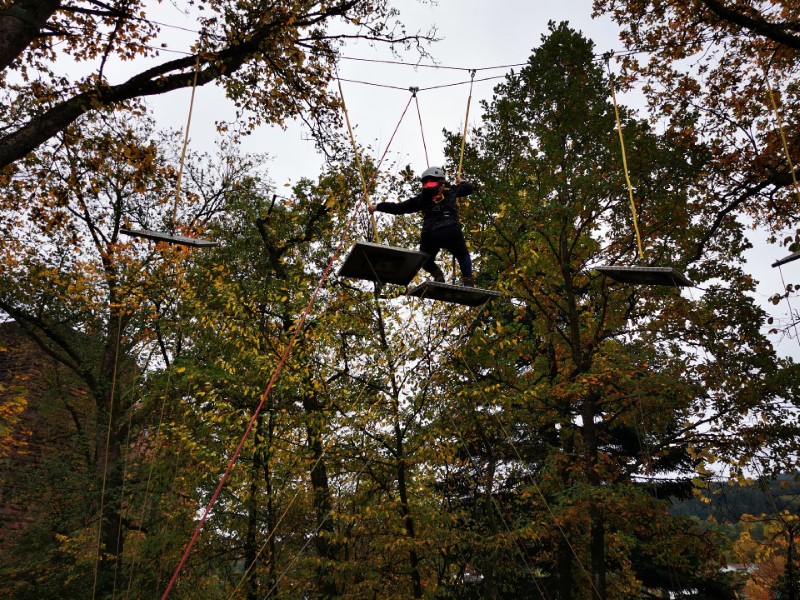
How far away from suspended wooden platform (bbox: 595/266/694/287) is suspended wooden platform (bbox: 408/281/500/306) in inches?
50.5

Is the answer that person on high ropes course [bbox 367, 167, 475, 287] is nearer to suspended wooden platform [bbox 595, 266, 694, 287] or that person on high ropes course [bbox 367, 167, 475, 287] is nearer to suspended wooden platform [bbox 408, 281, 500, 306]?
suspended wooden platform [bbox 408, 281, 500, 306]

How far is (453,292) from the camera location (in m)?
6.36

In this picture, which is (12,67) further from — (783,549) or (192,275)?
(783,549)

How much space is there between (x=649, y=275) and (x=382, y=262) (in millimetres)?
2956

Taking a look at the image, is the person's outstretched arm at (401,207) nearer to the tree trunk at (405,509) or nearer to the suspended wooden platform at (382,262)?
the suspended wooden platform at (382,262)

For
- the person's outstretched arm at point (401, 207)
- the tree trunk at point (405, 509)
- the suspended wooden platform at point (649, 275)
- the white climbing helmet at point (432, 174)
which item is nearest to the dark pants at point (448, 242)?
the person's outstretched arm at point (401, 207)

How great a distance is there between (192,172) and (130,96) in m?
12.3

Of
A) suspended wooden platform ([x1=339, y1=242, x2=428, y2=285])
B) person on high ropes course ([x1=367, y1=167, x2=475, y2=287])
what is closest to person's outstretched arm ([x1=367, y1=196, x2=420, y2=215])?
person on high ropes course ([x1=367, y1=167, x2=475, y2=287])

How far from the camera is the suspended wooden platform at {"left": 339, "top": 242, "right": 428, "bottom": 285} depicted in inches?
224

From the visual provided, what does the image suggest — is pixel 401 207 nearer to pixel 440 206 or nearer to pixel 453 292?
pixel 440 206

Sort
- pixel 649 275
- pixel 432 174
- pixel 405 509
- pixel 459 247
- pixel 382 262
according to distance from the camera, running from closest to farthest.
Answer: pixel 649 275, pixel 382 262, pixel 432 174, pixel 459 247, pixel 405 509

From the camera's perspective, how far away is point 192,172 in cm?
1875

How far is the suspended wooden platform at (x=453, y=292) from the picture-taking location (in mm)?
6056

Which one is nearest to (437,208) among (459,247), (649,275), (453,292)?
(459,247)
